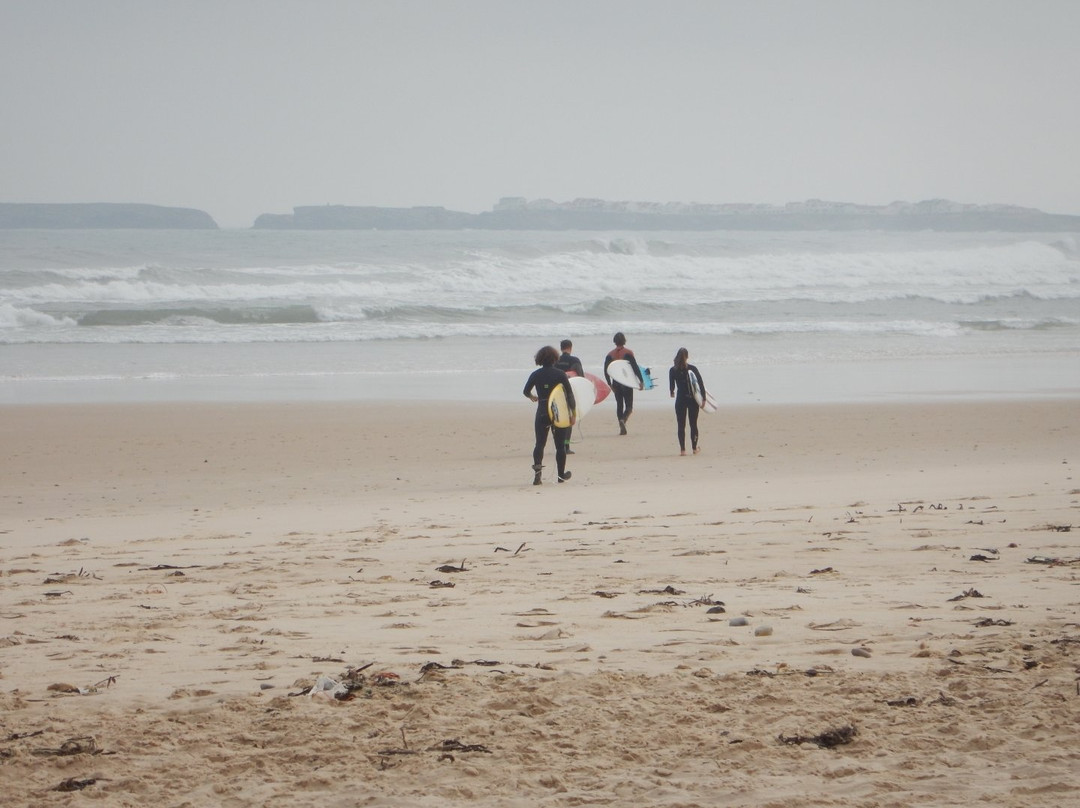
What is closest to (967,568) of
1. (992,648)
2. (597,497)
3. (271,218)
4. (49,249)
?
(992,648)

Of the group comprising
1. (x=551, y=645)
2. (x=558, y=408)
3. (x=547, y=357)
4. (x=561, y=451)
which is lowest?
(x=561, y=451)

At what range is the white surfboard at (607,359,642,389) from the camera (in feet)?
45.8

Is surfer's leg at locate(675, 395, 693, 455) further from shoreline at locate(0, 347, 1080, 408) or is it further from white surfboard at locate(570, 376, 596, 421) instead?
shoreline at locate(0, 347, 1080, 408)

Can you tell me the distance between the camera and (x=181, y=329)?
29.0m

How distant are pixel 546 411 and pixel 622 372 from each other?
3455mm

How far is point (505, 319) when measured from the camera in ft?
106

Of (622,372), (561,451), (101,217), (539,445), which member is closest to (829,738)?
(539,445)

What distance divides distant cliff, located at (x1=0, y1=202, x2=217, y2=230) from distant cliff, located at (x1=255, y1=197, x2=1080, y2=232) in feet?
23.4

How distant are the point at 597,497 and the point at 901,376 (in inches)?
491

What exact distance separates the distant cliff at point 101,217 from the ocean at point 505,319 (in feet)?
63.1

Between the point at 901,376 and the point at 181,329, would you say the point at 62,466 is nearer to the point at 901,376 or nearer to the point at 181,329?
the point at 901,376

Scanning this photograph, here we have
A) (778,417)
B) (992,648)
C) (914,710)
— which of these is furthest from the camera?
(778,417)

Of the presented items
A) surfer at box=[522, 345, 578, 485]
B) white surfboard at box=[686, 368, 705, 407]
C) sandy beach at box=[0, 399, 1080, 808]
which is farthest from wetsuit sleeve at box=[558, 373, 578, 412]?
white surfboard at box=[686, 368, 705, 407]

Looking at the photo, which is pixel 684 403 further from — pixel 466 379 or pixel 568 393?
pixel 466 379
